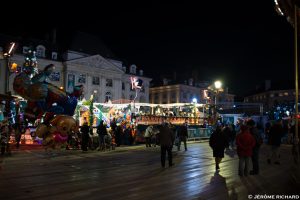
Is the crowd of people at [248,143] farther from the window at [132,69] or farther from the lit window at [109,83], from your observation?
the window at [132,69]

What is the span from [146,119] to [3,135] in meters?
12.4

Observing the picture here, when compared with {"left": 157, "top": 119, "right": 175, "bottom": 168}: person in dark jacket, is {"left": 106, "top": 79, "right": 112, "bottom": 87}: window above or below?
above

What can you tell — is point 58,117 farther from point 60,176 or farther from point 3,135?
point 3,135

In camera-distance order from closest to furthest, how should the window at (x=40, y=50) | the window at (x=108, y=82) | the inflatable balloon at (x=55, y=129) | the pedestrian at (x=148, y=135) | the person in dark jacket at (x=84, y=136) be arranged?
the inflatable balloon at (x=55, y=129) < the person in dark jacket at (x=84, y=136) < the pedestrian at (x=148, y=135) < the window at (x=40, y=50) < the window at (x=108, y=82)

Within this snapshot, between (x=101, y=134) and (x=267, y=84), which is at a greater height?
(x=267, y=84)

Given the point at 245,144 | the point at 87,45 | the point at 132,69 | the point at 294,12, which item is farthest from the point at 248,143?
the point at 132,69

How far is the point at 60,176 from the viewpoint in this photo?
A: 10.6 metres

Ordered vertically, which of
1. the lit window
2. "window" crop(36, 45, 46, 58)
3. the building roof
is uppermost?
the building roof

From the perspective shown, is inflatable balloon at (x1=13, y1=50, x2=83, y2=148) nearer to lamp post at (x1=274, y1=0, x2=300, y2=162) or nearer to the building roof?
lamp post at (x1=274, y1=0, x2=300, y2=162)

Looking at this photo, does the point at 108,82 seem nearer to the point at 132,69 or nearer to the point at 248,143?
the point at 132,69

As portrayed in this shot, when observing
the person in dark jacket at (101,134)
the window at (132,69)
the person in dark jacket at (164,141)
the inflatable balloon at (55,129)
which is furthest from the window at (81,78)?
the inflatable balloon at (55,129)

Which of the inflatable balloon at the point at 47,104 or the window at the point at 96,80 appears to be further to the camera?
the window at the point at 96,80

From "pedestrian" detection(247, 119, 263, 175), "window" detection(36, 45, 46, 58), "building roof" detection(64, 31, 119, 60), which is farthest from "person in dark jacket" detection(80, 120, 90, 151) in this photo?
"building roof" detection(64, 31, 119, 60)

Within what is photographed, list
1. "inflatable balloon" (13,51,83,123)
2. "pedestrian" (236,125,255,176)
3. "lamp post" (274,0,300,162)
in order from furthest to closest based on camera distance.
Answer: "lamp post" (274,0,300,162), "pedestrian" (236,125,255,176), "inflatable balloon" (13,51,83,123)
